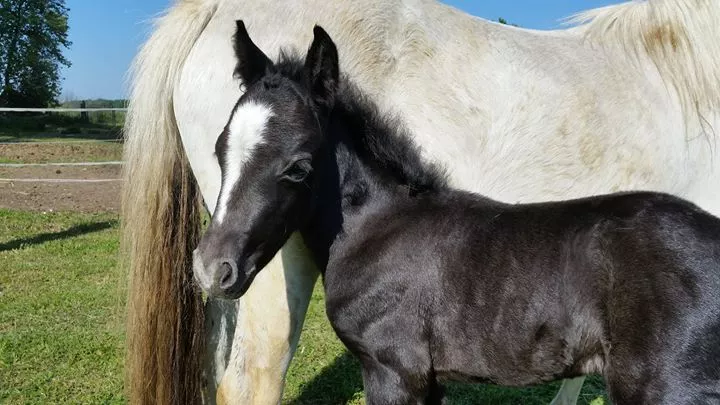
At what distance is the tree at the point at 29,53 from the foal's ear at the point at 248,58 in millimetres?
29121

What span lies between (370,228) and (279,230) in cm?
37

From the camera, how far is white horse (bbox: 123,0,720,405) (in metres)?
2.90

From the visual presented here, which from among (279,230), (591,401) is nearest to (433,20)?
(279,230)

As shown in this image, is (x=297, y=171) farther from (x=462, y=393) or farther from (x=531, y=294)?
(x=462, y=393)

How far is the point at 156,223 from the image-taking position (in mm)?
3074

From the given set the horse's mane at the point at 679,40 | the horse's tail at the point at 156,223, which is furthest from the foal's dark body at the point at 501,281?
the horse's mane at the point at 679,40

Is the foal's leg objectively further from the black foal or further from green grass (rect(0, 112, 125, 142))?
green grass (rect(0, 112, 125, 142))

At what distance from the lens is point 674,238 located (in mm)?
2033

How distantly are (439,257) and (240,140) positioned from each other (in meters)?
0.76

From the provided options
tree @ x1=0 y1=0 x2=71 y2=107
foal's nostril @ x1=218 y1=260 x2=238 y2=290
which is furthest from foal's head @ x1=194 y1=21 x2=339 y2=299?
tree @ x1=0 y1=0 x2=71 y2=107

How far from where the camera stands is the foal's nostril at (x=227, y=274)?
7.05 feet

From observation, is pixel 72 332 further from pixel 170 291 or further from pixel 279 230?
pixel 279 230

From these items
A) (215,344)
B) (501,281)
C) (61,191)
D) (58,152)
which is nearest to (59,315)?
(215,344)

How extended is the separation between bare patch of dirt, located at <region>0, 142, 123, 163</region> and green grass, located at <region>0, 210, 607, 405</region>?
676cm
